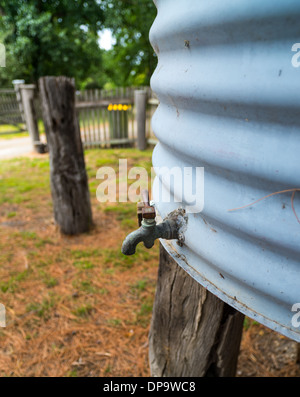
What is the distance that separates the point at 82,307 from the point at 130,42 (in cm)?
1868

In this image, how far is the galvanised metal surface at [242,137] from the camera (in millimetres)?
514

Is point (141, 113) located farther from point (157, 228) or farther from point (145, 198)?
point (157, 228)

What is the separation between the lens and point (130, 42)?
1777 centimetres

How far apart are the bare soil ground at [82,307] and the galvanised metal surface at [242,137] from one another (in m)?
1.88

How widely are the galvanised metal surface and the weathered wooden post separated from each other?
9.23 feet

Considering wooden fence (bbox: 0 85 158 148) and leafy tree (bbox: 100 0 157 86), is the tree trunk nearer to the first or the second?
wooden fence (bbox: 0 85 158 148)

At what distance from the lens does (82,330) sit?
246 cm

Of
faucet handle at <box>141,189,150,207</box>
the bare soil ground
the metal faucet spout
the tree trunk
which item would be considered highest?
faucet handle at <box>141,189,150,207</box>

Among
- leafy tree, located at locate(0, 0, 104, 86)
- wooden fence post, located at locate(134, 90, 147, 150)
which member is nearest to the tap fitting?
wooden fence post, located at locate(134, 90, 147, 150)

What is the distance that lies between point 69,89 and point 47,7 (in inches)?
557

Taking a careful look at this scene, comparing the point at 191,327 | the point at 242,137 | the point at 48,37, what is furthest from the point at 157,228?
the point at 48,37

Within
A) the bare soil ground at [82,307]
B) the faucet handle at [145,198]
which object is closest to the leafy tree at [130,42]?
the bare soil ground at [82,307]

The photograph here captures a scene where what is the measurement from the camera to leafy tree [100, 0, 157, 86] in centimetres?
1480

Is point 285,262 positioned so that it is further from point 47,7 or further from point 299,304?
point 47,7
